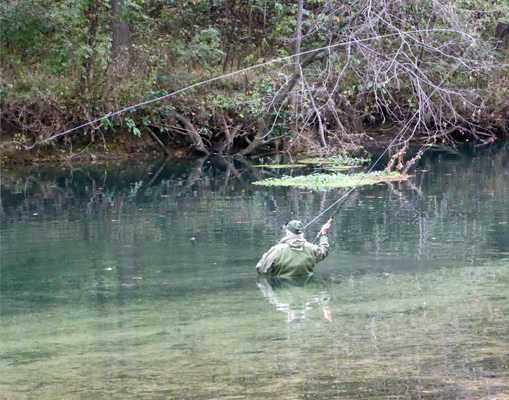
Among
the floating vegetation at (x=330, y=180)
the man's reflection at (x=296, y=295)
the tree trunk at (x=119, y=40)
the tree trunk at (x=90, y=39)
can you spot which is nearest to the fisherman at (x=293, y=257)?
the man's reflection at (x=296, y=295)

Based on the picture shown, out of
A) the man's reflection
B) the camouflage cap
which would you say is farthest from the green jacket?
the camouflage cap

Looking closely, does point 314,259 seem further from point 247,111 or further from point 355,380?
point 247,111

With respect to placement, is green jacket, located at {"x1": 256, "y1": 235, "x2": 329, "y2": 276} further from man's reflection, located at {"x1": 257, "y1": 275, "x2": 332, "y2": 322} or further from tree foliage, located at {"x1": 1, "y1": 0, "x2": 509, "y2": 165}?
tree foliage, located at {"x1": 1, "y1": 0, "x2": 509, "y2": 165}

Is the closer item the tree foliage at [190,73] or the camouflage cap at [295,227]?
the camouflage cap at [295,227]

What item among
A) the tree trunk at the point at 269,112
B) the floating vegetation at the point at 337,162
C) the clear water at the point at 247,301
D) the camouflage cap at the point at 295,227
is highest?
the tree trunk at the point at 269,112

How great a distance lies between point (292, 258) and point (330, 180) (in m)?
10.2

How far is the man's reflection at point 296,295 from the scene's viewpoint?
829cm

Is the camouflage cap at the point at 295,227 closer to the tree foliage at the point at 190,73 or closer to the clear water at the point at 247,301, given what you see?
the clear water at the point at 247,301

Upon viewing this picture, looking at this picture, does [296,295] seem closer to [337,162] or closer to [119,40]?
[337,162]

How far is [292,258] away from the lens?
31.7ft

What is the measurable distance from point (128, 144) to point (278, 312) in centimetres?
2122

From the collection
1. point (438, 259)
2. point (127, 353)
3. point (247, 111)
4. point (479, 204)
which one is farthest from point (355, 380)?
point (247, 111)

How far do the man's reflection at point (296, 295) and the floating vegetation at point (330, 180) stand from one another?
9304 millimetres

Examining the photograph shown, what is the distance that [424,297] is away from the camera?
8.74 metres
